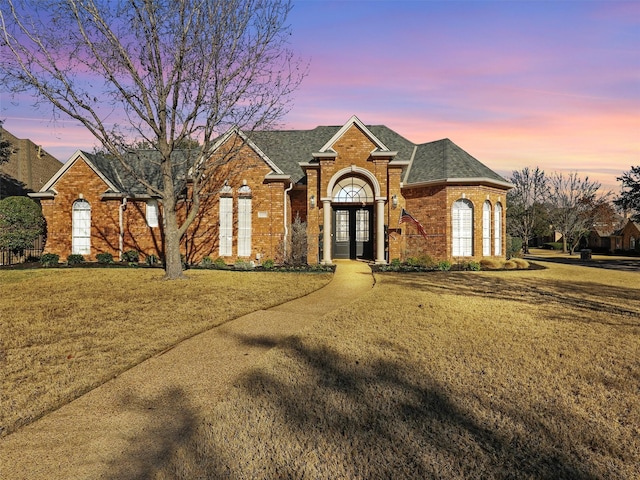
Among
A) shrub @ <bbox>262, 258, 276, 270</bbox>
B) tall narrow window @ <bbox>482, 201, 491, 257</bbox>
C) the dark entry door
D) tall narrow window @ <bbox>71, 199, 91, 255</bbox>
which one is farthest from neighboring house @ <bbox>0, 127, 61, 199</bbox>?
tall narrow window @ <bbox>482, 201, 491, 257</bbox>

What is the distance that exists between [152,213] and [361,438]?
1943cm

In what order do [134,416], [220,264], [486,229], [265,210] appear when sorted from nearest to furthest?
[134,416], [220,264], [265,210], [486,229]

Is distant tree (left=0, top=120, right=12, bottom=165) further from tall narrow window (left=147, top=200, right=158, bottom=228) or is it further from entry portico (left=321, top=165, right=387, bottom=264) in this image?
entry portico (left=321, top=165, right=387, bottom=264)

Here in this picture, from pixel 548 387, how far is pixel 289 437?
322 centimetres

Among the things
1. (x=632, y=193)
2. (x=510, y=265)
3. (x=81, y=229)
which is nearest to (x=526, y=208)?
(x=632, y=193)

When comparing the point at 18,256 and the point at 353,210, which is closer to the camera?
the point at 18,256

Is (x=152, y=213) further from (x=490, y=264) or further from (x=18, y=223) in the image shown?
(x=490, y=264)

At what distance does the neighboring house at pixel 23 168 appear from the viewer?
3223 cm

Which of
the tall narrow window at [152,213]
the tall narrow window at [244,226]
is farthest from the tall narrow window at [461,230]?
the tall narrow window at [152,213]

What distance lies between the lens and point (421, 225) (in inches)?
775

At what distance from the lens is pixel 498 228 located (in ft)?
67.8

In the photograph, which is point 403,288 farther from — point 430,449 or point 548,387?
point 430,449

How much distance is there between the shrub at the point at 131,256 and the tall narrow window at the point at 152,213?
174cm

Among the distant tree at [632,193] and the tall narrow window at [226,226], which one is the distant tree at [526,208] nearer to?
the distant tree at [632,193]
